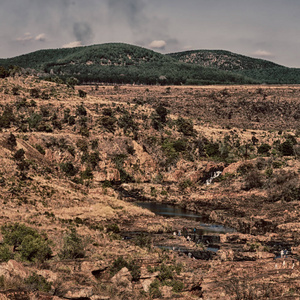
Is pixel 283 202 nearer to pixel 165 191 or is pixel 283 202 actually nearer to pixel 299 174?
pixel 299 174

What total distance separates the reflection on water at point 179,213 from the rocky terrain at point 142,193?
1.66m

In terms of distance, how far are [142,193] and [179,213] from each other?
48.2 ft

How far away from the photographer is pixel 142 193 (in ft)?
326

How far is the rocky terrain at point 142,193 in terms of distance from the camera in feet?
125

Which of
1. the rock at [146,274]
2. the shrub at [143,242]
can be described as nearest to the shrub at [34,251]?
the rock at [146,274]

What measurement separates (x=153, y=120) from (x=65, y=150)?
107 ft

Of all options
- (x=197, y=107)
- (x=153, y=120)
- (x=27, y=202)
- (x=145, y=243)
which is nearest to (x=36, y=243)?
(x=145, y=243)

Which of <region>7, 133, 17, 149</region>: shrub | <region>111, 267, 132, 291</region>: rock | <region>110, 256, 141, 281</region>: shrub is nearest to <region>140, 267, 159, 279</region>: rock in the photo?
<region>110, 256, 141, 281</region>: shrub

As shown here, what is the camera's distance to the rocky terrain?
38.2 metres

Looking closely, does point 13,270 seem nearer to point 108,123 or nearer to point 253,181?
point 253,181

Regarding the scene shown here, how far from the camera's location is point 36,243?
45844 millimetres

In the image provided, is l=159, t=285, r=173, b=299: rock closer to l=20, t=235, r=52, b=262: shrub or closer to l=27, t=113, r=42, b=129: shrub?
l=20, t=235, r=52, b=262: shrub

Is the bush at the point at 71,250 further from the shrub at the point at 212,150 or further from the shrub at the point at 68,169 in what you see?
the shrub at the point at 212,150

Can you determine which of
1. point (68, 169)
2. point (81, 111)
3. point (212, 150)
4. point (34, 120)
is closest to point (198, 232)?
point (68, 169)
